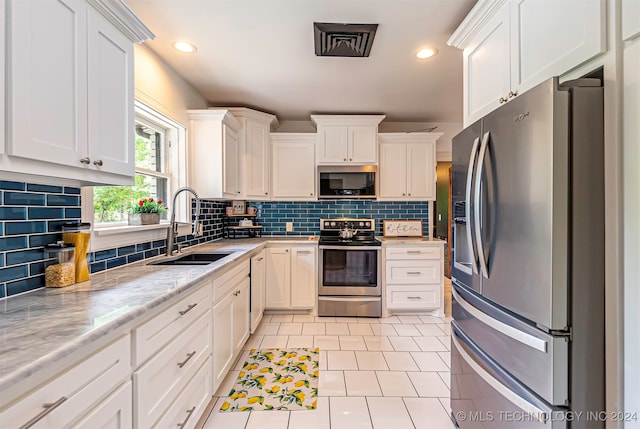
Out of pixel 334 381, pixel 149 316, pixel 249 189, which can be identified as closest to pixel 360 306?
pixel 334 381

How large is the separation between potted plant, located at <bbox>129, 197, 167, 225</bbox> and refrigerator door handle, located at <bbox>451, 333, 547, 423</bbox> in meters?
2.15

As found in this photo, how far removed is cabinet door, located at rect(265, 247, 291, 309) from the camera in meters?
3.32

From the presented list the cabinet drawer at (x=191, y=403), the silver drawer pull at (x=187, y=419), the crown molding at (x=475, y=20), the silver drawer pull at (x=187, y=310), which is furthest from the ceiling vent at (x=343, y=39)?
the silver drawer pull at (x=187, y=419)

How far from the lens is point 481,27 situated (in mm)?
1604

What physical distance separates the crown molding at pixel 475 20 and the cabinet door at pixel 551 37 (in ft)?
0.46

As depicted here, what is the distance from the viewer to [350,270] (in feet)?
10.8

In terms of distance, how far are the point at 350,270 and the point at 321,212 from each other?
0.95 metres

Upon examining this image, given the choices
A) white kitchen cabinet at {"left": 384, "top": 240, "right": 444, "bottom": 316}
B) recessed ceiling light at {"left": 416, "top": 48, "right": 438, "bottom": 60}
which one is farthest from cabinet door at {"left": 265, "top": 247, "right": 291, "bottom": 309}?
recessed ceiling light at {"left": 416, "top": 48, "right": 438, "bottom": 60}

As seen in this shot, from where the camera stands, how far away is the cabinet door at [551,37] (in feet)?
3.21

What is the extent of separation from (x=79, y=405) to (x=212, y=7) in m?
1.98

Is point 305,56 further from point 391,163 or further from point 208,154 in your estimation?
point 391,163

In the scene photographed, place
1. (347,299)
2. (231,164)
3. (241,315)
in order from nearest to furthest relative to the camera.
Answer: (241,315) < (231,164) < (347,299)

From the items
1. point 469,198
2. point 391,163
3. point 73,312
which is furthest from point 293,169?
point 73,312

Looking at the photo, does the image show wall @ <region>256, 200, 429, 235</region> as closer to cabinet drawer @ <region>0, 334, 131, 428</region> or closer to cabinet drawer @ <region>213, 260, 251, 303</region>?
cabinet drawer @ <region>213, 260, 251, 303</region>
